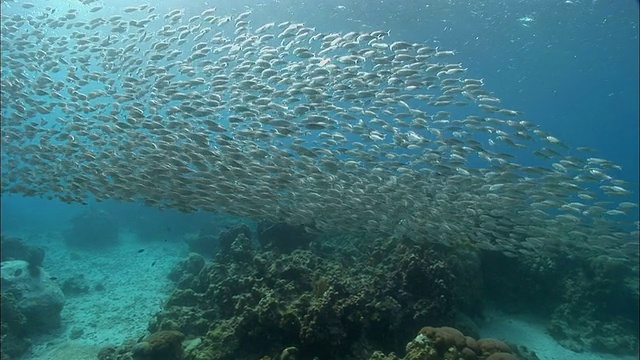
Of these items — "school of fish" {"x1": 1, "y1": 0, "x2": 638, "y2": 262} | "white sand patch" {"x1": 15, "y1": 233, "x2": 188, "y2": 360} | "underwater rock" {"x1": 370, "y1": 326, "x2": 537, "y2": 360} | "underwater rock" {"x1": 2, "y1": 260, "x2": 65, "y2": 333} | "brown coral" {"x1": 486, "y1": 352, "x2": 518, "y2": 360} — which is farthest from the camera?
"underwater rock" {"x1": 2, "y1": 260, "x2": 65, "y2": 333}

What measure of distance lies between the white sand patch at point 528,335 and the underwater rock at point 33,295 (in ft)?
42.1

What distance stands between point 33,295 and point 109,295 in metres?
3.24

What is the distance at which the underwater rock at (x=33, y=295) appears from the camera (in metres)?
13.4

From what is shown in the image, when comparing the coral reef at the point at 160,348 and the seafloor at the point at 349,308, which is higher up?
the seafloor at the point at 349,308

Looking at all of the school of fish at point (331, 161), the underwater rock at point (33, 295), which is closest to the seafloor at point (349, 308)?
the underwater rock at point (33, 295)

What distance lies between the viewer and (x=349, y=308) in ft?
25.5

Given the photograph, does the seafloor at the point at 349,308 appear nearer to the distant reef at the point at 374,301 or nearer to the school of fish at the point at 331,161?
the distant reef at the point at 374,301

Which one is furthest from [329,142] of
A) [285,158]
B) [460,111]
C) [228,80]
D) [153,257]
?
[460,111]

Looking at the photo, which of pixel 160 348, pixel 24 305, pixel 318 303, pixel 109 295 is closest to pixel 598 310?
pixel 318 303

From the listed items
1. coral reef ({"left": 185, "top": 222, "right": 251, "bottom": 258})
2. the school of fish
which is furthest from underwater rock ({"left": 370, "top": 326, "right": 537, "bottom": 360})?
coral reef ({"left": 185, "top": 222, "right": 251, "bottom": 258})

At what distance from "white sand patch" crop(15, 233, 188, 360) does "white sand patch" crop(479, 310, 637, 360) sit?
9.75m

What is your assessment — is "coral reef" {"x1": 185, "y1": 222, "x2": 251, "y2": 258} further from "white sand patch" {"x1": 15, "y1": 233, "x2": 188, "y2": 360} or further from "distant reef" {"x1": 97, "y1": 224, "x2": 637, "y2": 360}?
"distant reef" {"x1": 97, "y1": 224, "x2": 637, "y2": 360}

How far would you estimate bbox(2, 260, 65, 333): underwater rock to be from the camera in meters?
13.4

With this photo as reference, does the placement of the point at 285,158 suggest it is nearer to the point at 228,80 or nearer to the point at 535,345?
the point at 228,80
